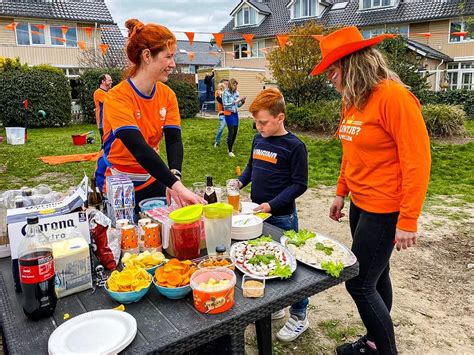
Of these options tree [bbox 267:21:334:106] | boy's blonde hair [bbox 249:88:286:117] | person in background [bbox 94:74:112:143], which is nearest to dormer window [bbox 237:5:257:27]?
tree [bbox 267:21:334:106]

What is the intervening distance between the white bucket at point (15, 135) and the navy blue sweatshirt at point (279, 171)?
34.8ft

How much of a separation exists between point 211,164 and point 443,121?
6907mm

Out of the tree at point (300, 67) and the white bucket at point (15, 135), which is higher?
the tree at point (300, 67)

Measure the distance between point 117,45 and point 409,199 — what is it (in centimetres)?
2504

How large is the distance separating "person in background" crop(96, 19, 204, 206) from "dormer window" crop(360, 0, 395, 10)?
1055 inches

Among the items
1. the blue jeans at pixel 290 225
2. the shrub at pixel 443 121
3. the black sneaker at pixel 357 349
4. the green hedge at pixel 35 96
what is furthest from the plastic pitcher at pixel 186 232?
the green hedge at pixel 35 96

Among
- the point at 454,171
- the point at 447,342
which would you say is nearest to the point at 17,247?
the point at 447,342

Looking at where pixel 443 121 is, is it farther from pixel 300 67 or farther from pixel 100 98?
pixel 100 98

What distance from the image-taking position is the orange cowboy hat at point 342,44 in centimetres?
206

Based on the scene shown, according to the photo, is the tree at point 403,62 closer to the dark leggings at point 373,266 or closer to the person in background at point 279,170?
the person in background at point 279,170

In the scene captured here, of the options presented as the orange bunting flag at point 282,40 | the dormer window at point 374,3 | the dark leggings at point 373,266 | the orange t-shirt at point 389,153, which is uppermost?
the dormer window at point 374,3

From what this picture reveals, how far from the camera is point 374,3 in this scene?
1014 inches

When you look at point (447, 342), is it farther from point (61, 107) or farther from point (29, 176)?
point (61, 107)

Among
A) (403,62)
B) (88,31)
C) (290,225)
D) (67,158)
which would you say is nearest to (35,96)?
(67,158)
